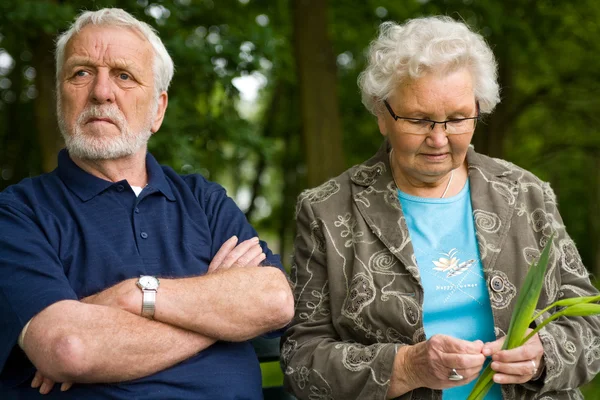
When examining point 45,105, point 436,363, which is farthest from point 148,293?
point 45,105

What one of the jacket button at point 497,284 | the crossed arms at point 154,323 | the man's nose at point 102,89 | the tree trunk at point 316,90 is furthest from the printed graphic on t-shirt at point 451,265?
the tree trunk at point 316,90

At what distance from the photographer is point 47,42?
19.6 feet

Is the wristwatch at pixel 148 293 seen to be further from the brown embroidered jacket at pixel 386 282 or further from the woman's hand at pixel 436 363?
the woman's hand at pixel 436 363

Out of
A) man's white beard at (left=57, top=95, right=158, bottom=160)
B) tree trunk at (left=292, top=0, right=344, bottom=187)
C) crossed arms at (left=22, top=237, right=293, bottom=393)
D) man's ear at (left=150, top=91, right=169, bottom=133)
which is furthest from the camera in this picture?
tree trunk at (left=292, top=0, right=344, bottom=187)

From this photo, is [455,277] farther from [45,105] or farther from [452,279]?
→ [45,105]

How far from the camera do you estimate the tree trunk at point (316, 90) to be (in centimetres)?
766

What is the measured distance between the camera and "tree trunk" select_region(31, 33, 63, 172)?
6102 mm

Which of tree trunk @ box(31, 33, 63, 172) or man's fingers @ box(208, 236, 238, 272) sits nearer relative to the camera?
man's fingers @ box(208, 236, 238, 272)

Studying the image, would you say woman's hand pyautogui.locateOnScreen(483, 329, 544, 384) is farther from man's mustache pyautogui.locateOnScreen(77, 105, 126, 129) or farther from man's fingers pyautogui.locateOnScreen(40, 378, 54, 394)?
man's mustache pyautogui.locateOnScreen(77, 105, 126, 129)

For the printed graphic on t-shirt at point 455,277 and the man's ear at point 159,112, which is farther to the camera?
the man's ear at point 159,112

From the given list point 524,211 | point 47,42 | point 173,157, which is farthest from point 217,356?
point 47,42

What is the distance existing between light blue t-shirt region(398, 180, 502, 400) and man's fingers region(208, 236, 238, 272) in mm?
693

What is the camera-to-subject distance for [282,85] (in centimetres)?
1295

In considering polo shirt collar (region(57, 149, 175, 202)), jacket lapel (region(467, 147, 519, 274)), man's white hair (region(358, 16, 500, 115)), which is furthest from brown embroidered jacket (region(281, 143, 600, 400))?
polo shirt collar (region(57, 149, 175, 202))
